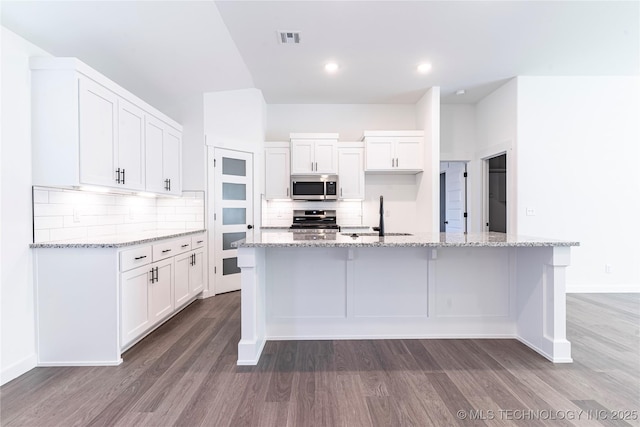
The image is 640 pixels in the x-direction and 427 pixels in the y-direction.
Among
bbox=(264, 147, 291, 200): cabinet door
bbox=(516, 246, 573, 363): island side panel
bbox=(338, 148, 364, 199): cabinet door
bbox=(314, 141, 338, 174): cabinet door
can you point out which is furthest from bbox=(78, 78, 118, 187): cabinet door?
bbox=(516, 246, 573, 363): island side panel

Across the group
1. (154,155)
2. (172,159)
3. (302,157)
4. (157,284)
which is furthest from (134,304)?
(302,157)

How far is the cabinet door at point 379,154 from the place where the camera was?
4.80 meters

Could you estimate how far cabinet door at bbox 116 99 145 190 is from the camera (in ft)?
9.34

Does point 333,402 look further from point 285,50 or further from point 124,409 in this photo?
point 285,50

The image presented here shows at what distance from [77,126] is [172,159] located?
1551mm

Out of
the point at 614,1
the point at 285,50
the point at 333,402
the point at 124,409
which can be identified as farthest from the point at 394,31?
the point at 124,409

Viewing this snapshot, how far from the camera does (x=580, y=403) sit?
182 cm

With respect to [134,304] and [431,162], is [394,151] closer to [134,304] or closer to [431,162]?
[431,162]

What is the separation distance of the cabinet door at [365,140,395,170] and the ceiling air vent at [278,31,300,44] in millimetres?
2066

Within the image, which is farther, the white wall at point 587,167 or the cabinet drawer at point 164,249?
the white wall at point 587,167

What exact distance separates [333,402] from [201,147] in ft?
11.9

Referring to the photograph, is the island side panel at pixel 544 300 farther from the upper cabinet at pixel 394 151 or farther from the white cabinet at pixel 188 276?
the white cabinet at pixel 188 276

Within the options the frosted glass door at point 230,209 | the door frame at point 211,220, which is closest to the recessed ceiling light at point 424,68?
the frosted glass door at point 230,209

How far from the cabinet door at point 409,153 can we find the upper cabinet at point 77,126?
367 centimetres
